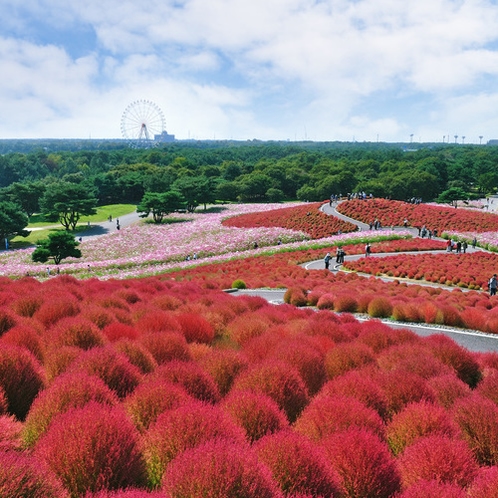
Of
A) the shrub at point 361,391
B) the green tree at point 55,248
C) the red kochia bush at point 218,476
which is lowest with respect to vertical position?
the green tree at point 55,248

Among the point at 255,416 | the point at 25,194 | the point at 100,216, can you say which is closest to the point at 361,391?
the point at 255,416

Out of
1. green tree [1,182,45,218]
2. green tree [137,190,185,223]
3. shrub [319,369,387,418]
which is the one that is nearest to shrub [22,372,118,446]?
shrub [319,369,387,418]

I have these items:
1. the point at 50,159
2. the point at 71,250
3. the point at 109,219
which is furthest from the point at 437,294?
the point at 50,159

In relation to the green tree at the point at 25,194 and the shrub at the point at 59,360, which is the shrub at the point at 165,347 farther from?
the green tree at the point at 25,194

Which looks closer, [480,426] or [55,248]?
[480,426]

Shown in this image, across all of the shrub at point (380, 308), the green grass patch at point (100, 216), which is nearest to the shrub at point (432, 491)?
the shrub at point (380, 308)

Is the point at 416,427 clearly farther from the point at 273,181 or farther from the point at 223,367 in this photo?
the point at 273,181
